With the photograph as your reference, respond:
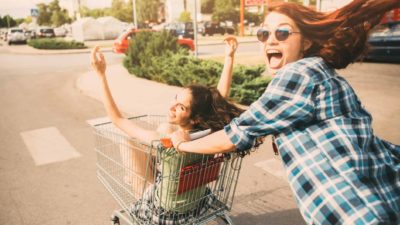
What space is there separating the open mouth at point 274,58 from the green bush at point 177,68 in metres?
5.47

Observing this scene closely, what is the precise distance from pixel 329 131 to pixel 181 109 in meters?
1.24

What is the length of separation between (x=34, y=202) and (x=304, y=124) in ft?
11.1

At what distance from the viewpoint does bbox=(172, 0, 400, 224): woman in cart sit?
1521 mm

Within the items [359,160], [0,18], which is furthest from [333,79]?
[0,18]

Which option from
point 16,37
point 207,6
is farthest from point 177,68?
point 207,6

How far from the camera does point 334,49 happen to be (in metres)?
1.71

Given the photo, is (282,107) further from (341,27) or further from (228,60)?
(228,60)

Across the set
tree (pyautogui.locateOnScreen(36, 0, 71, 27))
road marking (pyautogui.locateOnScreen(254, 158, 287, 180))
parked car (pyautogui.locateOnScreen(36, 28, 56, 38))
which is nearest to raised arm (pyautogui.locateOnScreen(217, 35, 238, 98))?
road marking (pyautogui.locateOnScreen(254, 158, 287, 180))

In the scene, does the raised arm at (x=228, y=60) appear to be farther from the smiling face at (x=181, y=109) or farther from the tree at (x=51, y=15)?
the tree at (x=51, y=15)

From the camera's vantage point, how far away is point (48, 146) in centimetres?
572

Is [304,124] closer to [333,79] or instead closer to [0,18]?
[333,79]

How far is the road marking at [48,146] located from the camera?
5227 mm

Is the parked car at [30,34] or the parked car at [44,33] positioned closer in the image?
the parked car at [30,34]

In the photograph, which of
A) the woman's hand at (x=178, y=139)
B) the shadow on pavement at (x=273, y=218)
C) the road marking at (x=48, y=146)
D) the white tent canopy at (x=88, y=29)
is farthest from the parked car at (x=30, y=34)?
the woman's hand at (x=178, y=139)
